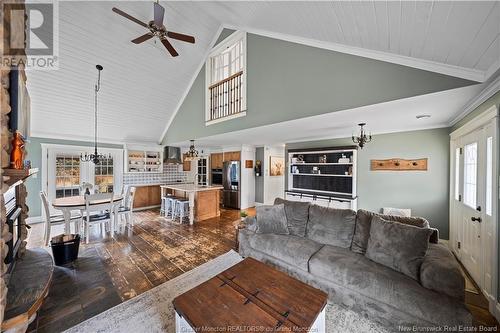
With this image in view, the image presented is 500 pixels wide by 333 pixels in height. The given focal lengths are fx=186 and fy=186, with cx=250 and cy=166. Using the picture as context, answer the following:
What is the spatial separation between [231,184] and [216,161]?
125 centimetres

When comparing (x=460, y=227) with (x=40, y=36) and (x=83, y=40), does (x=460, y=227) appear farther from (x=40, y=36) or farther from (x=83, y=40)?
(x=40, y=36)

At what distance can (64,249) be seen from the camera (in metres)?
2.83

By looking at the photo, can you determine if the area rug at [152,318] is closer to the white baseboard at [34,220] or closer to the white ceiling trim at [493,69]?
the white ceiling trim at [493,69]

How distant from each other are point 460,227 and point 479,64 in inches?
103

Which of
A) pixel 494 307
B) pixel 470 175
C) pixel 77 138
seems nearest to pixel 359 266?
pixel 494 307

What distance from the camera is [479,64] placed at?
178 centimetres

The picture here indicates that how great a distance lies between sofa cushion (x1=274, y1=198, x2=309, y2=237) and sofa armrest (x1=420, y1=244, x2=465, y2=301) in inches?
55.1

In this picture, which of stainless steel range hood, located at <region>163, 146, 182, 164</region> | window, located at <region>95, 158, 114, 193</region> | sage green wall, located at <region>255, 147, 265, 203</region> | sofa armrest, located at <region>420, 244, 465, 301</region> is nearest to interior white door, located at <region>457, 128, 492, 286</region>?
sofa armrest, located at <region>420, 244, 465, 301</region>

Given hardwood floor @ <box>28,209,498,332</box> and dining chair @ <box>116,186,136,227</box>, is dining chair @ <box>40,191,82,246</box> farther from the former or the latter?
dining chair @ <box>116,186,136,227</box>

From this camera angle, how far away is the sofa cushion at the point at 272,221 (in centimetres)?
299

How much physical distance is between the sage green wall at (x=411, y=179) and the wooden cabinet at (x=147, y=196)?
22.2 feet

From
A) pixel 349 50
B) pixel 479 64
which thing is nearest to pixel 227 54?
pixel 349 50

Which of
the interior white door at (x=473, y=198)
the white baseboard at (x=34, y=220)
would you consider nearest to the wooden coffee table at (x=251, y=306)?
the interior white door at (x=473, y=198)

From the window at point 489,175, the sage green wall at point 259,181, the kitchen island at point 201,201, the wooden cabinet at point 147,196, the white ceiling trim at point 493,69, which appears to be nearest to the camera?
the white ceiling trim at point 493,69
